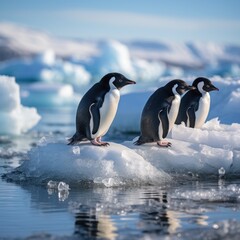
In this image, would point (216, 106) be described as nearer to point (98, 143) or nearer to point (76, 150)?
point (98, 143)

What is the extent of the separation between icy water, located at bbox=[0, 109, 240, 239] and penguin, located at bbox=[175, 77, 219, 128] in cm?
148

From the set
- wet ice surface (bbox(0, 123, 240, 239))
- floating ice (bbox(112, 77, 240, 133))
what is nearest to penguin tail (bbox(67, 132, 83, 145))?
wet ice surface (bbox(0, 123, 240, 239))

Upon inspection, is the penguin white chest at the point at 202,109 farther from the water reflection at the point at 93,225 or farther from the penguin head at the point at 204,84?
the water reflection at the point at 93,225

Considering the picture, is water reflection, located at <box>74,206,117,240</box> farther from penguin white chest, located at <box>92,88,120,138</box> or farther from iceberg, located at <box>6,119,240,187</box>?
penguin white chest, located at <box>92,88,120,138</box>

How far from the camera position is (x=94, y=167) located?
816 centimetres

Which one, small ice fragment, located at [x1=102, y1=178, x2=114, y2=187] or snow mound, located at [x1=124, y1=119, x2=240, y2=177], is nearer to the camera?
small ice fragment, located at [x1=102, y1=178, x2=114, y2=187]

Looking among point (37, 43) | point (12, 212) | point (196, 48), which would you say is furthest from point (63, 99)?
point (196, 48)

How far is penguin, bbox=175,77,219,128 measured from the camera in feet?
33.5

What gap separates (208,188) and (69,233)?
2644mm

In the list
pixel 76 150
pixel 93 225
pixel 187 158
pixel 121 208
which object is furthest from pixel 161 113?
pixel 93 225

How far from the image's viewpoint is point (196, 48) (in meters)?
149

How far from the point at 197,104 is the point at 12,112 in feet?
22.3

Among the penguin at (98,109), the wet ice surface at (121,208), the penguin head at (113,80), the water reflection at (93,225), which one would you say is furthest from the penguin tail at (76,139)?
the water reflection at (93,225)

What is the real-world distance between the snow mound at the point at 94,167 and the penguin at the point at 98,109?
0.59 ft
